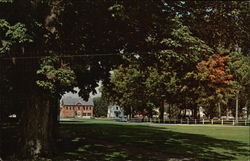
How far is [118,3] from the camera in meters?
12.2

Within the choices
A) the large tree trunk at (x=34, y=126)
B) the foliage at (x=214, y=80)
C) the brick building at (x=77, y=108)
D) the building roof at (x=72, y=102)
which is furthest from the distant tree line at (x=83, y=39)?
the brick building at (x=77, y=108)

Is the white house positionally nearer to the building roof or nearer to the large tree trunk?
the building roof

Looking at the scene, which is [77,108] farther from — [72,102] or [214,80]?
[214,80]

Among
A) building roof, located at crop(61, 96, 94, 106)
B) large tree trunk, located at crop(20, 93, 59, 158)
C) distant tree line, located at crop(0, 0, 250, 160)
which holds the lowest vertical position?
large tree trunk, located at crop(20, 93, 59, 158)

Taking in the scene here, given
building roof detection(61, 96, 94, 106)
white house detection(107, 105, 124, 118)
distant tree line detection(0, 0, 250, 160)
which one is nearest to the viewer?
distant tree line detection(0, 0, 250, 160)

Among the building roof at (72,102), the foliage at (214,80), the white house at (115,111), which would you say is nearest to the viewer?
the foliage at (214,80)

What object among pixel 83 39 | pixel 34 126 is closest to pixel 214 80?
pixel 83 39

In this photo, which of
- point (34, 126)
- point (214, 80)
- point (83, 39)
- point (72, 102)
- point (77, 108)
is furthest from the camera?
point (72, 102)

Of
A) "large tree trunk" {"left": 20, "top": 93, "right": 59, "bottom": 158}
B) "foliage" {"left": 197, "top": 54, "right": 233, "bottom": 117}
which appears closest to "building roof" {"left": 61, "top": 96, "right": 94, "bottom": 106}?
"foliage" {"left": 197, "top": 54, "right": 233, "bottom": 117}

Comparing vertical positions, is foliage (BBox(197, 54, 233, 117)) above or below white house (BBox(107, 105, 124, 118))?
above

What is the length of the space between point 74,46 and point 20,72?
2.72 metres

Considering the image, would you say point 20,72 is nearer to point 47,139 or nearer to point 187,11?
point 47,139

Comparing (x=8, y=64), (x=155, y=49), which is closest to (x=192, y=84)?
(x=155, y=49)

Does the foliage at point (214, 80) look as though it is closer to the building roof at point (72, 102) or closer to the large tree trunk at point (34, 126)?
the large tree trunk at point (34, 126)
